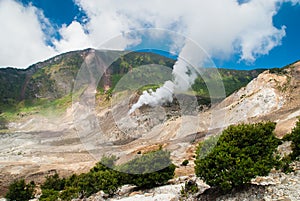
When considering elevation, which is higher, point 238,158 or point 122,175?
point 122,175

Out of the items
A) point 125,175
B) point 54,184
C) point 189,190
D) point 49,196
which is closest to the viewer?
point 189,190

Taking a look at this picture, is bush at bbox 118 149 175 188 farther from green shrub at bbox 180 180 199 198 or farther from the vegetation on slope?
green shrub at bbox 180 180 199 198

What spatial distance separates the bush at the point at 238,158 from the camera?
1502cm

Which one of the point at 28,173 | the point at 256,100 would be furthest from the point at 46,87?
the point at 256,100

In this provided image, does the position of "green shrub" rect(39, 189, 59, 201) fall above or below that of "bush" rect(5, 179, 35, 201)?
below

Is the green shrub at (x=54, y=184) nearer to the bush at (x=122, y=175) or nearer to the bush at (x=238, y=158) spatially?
the bush at (x=122, y=175)

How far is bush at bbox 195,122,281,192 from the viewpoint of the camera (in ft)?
49.3

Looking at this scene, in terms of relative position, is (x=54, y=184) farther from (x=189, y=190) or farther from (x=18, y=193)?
(x=189, y=190)

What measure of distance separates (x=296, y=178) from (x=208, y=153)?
5413 millimetres

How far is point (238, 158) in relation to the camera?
599 inches

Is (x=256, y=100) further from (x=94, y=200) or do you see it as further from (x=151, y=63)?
(x=151, y=63)

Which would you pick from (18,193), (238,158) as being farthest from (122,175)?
(18,193)

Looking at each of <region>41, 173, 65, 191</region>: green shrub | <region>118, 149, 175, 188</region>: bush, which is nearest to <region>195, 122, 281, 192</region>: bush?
<region>118, 149, 175, 188</region>: bush

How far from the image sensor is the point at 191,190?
1892 cm
